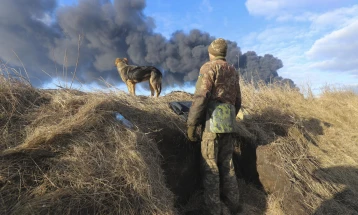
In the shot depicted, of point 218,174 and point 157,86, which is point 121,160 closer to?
point 218,174

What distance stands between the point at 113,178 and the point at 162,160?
3.43ft

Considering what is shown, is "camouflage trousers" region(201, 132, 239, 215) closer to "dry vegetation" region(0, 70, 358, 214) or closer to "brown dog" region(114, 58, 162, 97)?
"dry vegetation" region(0, 70, 358, 214)

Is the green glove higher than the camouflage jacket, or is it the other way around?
the camouflage jacket

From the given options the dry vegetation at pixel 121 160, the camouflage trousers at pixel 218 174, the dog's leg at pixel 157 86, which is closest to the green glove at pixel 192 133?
the camouflage trousers at pixel 218 174

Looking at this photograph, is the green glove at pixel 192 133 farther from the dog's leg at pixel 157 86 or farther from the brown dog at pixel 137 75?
the dog's leg at pixel 157 86

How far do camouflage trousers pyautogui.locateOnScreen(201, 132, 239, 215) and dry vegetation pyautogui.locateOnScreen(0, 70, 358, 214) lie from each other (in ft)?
1.06

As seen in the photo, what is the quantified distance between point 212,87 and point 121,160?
166 centimetres

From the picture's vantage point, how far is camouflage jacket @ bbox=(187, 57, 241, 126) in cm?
371

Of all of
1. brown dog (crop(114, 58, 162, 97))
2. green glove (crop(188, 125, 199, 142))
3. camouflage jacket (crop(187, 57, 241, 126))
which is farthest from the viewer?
brown dog (crop(114, 58, 162, 97))

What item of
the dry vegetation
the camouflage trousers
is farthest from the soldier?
the dry vegetation

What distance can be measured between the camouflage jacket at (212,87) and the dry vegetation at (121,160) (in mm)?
612

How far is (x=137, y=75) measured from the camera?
9875 mm

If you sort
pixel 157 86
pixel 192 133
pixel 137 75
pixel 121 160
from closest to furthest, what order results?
pixel 121 160 < pixel 192 133 < pixel 137 75 < pixel 157 86

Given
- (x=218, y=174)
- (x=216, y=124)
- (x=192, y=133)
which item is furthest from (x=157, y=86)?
(x=218, y=174)
